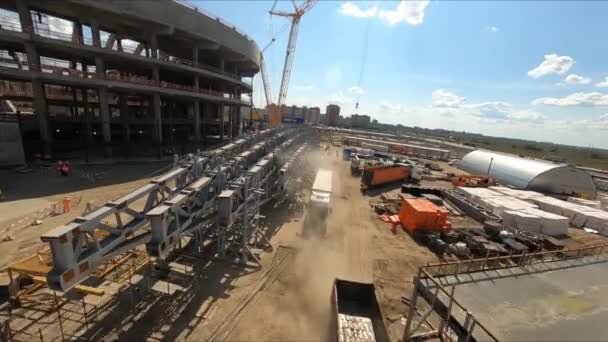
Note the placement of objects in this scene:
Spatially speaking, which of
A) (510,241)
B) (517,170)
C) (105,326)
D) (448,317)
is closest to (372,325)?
(448,317)

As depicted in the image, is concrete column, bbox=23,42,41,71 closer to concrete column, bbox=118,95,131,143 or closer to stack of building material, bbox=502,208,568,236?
concrete column, bbox=118,95,131,143

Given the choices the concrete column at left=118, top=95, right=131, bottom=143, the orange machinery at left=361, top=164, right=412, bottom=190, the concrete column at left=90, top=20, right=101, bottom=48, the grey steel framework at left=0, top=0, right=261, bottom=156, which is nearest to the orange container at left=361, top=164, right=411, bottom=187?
the orange machinery at left=361, top=164, right=412, bottom=190

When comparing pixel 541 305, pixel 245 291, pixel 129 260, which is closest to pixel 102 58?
pixel 129 260

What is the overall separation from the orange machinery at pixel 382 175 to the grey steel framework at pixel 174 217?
16.5 m

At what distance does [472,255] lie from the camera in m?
18.7

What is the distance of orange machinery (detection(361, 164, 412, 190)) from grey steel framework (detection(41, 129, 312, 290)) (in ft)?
54.1

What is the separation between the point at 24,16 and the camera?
29938 mm

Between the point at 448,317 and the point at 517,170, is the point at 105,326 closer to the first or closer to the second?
the point at 448,317

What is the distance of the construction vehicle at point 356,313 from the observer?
9992 mm

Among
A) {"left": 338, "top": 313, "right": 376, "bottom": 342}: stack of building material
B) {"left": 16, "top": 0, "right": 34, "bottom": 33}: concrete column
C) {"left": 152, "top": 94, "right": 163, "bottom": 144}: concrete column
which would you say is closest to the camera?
{"left": 338, "top": 313, "right": 376, "bottom": 342}: stack of building material

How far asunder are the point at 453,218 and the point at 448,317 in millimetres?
21811

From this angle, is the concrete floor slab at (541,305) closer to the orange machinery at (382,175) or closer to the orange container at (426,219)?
the orange container at (426,219)

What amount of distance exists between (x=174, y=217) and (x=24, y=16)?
130 feet

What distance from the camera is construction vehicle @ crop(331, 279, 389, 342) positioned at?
999cm
